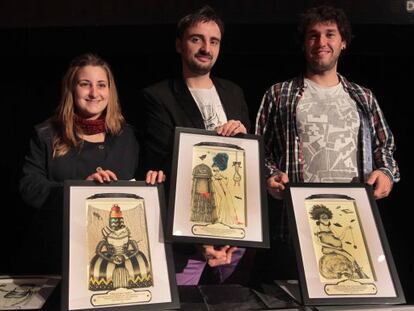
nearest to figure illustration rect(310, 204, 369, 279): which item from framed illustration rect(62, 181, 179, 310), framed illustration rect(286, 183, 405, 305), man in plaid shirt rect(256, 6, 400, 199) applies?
framed illustration rect(286, 183, 405, 305)

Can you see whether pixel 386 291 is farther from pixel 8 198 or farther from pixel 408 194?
pixel 8 198

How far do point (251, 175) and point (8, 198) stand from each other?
180 cm

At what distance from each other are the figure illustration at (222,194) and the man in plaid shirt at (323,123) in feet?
0.96

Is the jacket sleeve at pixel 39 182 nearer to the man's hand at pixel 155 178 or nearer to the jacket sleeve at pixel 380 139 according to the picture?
the man's hand at pixel 155 178

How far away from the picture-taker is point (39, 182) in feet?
4.83

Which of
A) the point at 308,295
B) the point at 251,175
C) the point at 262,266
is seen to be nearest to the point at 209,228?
the point at 251,175

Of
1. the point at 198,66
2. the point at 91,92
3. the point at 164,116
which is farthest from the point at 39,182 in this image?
the point at 198,66

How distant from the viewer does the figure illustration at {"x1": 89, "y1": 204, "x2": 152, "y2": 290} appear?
1.19 metres

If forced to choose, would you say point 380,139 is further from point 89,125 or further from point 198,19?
point 89,125

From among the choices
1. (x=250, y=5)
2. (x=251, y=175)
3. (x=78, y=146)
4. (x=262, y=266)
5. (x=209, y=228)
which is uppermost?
(x=250, y=5)

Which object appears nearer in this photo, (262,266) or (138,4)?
(262,266)

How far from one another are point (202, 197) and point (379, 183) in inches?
27.6

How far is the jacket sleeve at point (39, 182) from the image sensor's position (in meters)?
1.46

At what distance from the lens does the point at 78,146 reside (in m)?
1.57
